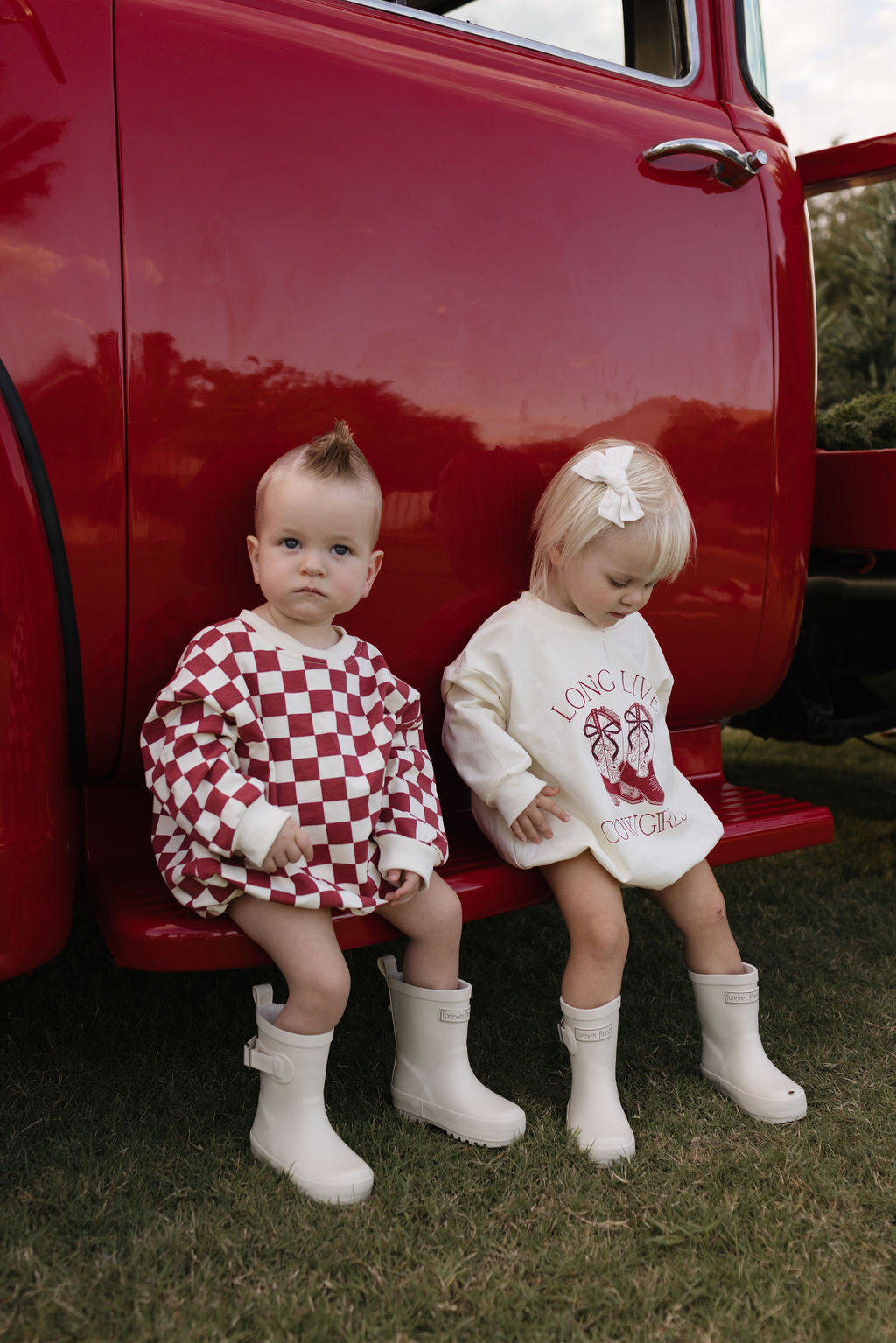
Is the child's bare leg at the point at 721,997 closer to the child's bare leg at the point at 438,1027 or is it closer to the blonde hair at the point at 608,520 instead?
the child's bare leg at the point at 438,1027

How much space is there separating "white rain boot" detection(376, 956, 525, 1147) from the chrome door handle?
136cm

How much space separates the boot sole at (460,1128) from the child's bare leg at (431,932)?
17 centimetres

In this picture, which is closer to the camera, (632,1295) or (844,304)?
(632,1295)

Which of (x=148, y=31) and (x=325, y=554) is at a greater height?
(x=148, y=31)

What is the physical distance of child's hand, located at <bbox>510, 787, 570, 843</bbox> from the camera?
5.51ft

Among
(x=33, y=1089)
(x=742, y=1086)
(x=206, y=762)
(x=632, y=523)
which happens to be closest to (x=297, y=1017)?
(x=206, y=762)

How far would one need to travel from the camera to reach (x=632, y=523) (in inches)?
67.9

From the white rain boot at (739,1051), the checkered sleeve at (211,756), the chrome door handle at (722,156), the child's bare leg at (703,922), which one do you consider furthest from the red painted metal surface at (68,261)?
the white rain boot at (739,1051)

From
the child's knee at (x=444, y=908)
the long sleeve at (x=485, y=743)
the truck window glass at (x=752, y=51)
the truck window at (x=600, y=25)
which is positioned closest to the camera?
the child's knee at (x=444, y=908)

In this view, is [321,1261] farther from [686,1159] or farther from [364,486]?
[364,486]

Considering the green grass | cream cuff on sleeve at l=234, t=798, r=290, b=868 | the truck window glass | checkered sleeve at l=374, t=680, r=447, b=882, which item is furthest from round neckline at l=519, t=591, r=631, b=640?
the truck window glass

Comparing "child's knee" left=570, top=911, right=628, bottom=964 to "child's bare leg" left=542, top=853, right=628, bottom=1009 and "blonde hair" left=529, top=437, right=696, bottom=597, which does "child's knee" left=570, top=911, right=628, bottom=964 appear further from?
"blonde hair" left=529, top=437, right=696, bottom=597

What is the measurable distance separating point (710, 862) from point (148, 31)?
4.79ft

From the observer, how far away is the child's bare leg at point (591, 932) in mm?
1661
